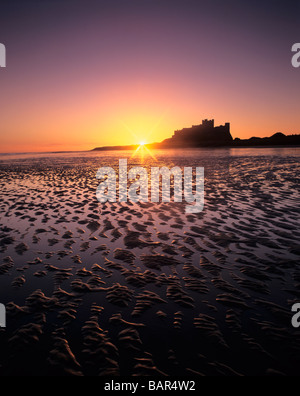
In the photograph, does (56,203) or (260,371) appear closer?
(260,371)

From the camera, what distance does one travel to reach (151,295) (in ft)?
18.0

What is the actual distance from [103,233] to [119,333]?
5.64 metres

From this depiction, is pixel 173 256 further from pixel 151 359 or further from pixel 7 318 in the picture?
pixel 7 318

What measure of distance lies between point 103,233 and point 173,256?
3.59 m

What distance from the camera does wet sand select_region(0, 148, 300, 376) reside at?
147 inches

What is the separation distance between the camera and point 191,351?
3.88m

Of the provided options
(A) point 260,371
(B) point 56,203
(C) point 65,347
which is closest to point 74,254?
(C) point 65,347

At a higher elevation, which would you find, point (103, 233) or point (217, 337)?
point (103, 233)

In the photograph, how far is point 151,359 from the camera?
3.74 metres

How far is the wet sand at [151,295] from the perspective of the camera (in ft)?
12.3
